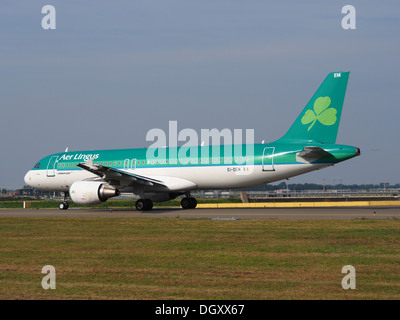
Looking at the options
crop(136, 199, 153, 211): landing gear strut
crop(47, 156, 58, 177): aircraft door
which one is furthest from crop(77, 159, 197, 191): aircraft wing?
crop(47, 156, 58, 177): aircraft door

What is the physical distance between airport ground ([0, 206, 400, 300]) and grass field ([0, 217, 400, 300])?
0.07 ft

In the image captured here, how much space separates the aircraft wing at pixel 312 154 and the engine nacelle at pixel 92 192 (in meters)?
11.2

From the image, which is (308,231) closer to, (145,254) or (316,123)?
(145,254)

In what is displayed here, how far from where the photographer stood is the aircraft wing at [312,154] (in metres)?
32.0

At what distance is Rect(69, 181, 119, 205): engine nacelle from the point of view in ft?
115

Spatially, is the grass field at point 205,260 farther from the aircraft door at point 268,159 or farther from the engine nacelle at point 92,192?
the engine nacelle at point 92,192

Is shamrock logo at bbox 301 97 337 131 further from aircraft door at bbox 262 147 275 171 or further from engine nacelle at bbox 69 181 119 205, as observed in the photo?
engine nacelle at bbox 69 181 119 205

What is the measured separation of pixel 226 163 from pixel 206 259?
69.6 feet

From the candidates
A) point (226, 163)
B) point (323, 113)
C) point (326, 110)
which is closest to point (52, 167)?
point (226, 163)

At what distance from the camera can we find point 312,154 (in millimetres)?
32469

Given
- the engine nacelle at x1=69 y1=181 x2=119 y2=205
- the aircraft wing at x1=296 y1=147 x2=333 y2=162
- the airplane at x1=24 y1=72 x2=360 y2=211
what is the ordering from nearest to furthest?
1. the aircraft wing at x1=296 y1=147 x2=333 y2=162
2. the airplane at x1=24 y1=72 x2=360 y2=211
3. the engine nacelle at x1=69 y1=181 x2=119 y2=205

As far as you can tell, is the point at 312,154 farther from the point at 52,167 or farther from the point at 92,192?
the point at 52,167

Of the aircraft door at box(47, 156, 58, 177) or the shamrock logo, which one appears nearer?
the shamrock logo
